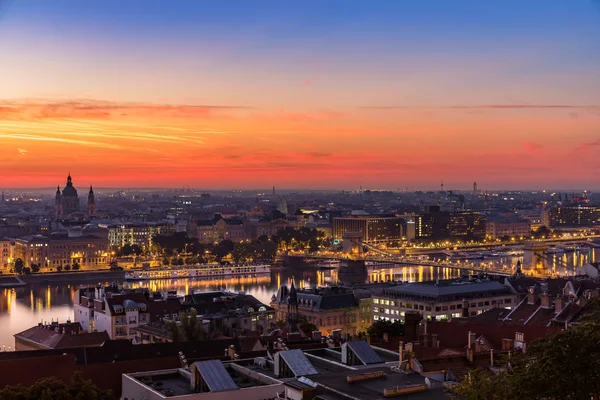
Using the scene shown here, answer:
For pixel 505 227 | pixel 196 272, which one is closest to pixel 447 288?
pixel 196 272

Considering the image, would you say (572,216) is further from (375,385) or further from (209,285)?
(375,385)

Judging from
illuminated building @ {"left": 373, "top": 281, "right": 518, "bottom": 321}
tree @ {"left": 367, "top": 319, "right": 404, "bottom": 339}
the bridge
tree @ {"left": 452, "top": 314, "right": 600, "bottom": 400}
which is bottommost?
the bridge

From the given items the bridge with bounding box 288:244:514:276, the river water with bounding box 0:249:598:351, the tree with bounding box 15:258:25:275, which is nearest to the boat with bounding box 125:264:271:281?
the river water with bounding box 0:249:598:351

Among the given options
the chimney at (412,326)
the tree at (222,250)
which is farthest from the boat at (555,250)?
the chimney at (412,326)

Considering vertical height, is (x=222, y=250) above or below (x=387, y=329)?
below

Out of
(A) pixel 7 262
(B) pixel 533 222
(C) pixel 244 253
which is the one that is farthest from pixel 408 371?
(B) pixel 533 222

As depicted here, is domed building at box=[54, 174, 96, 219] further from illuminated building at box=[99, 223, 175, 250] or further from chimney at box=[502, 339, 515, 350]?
chimney at box=[502, 339, 515, 350]
